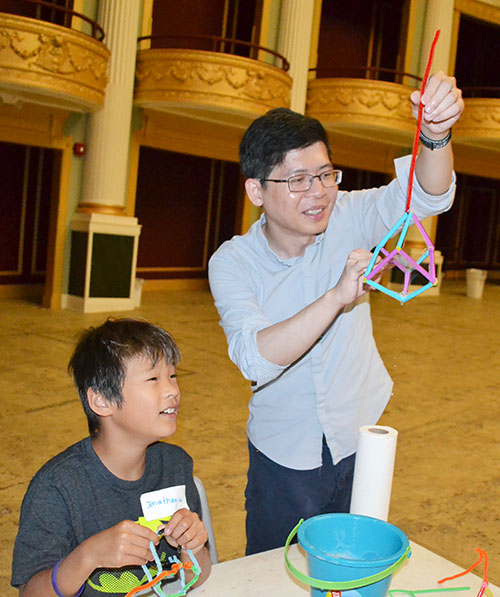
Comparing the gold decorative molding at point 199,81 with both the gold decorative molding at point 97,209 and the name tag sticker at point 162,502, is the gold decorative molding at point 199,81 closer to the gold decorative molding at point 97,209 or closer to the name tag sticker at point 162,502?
the gold decorative molding at point 97,209

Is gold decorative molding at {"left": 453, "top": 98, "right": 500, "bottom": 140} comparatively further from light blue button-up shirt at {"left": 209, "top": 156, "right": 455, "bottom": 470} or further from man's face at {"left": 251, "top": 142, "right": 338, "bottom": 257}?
man's face at {"left": 251, "top": 142, "right": 338, "bottom": 257}

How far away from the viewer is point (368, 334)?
1967mm

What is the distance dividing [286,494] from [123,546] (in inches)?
26.4

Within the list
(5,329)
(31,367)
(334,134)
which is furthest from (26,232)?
(334,134)

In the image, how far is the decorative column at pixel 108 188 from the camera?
990cm

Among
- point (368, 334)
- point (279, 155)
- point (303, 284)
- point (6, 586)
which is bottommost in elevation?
point (6, 586)

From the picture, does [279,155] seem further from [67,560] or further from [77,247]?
[77,247]

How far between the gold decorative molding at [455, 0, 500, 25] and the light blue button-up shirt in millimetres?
14536

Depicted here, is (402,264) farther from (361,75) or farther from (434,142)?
(361,75)

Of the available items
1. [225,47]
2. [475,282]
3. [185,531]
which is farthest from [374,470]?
[475,282]

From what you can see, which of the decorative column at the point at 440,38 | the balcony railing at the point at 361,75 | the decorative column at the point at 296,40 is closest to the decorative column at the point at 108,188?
the decorative column at the point at 296,40

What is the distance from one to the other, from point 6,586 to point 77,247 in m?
7.64

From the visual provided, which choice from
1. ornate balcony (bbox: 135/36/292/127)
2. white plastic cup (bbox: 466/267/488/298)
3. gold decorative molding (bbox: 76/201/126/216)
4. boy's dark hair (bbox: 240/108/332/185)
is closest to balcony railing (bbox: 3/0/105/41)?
ornate balcony (bbox: 135/36/292/127)

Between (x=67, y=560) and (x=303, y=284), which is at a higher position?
(x=303, y=284)
